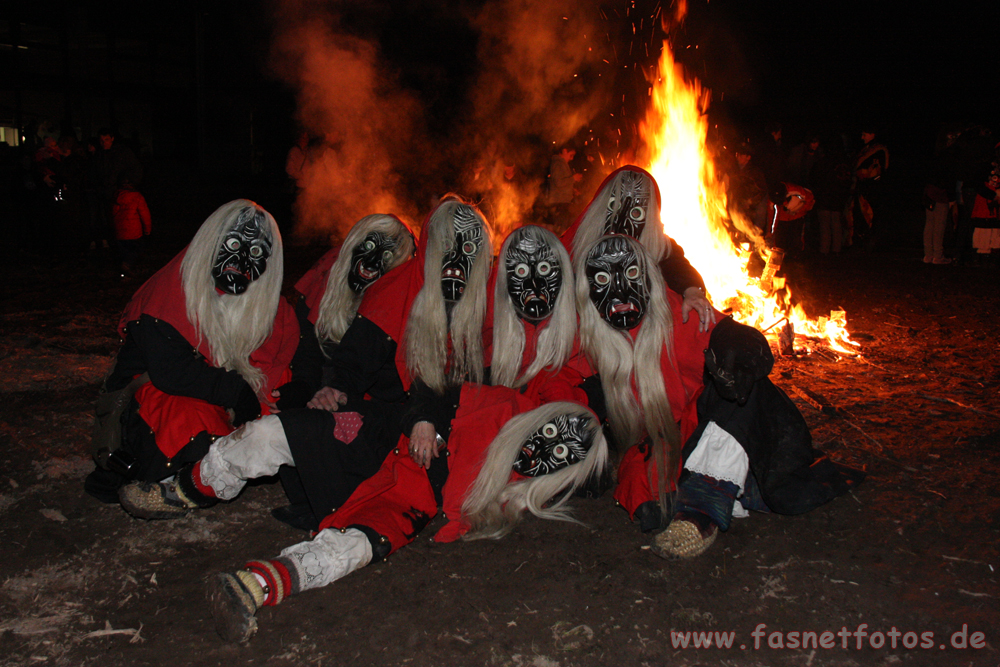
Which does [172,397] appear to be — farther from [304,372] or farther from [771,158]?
[771,158]

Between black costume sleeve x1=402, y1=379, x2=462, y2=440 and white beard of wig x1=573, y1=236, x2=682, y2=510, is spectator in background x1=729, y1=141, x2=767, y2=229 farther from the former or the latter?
black costume sleeve x1=402, y1=379, x2=462, y2=440

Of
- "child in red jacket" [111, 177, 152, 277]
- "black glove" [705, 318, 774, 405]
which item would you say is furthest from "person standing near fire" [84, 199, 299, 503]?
"child in red jacket" [111, 177, 152, 277]

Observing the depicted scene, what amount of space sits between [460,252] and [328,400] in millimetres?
980

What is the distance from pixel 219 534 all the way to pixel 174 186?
16.0 meters

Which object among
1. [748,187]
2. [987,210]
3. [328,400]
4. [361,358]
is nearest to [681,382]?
[361,358]

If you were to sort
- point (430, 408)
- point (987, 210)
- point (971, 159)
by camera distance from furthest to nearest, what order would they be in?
point (987, 210) → point (971, 159) → point (430, 408)

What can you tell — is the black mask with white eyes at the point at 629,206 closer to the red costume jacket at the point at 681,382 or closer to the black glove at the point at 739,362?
the red costume jacket at the point at 681,382

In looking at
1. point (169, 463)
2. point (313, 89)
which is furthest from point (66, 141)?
point (169, 463)

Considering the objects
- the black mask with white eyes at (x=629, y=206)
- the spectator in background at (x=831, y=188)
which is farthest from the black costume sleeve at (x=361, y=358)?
the spectator in background at (x=831, y=188)

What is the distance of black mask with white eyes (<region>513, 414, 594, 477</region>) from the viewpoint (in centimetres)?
313

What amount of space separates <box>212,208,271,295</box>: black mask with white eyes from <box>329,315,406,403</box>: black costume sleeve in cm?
54

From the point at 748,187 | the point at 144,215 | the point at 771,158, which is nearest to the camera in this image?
the point at 144,215

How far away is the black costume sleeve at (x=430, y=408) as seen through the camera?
306cm

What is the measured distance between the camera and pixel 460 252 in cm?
357
